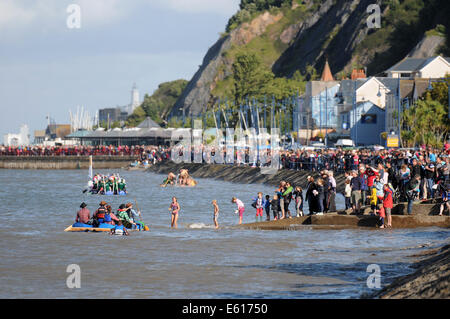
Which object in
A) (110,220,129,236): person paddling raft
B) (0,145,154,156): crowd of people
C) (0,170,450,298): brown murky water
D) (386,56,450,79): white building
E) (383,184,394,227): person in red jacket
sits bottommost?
(0,170,450,298): brown murky water

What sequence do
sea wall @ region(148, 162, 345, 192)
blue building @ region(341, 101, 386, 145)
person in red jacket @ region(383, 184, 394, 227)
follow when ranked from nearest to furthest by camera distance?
1. person in red jacket @ region(383, 184, 394, 227)
2. sea wall @ region(148, 162, 345, 192)
3. blue building @ region(341, 101, 386, 145)

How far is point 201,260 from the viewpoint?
28906 millimetres

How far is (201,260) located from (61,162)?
110864 millimetres

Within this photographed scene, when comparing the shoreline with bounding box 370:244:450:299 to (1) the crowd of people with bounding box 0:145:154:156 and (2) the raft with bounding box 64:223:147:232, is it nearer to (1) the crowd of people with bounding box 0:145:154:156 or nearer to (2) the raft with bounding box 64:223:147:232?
(2) the raft with bounding box 64:223:147:232

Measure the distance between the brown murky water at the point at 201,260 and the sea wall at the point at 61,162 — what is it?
8705cm

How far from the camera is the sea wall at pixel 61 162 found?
131 meters

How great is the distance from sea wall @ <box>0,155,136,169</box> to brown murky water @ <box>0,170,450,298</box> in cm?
8705

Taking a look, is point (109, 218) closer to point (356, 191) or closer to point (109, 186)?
point (356, 191)

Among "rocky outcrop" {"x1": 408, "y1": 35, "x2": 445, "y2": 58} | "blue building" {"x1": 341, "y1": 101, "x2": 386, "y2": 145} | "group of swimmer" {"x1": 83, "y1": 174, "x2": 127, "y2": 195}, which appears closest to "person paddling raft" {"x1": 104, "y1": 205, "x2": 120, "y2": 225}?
"group of swimmer" {"x1": 83, "y1": 174, "x2": 127, "y2": 195}

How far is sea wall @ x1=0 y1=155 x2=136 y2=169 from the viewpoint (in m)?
131

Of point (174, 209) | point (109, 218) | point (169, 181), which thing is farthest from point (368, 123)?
point (109, 218)

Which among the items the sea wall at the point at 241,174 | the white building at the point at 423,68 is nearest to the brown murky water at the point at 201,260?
the sea wall at the point at 241,174
